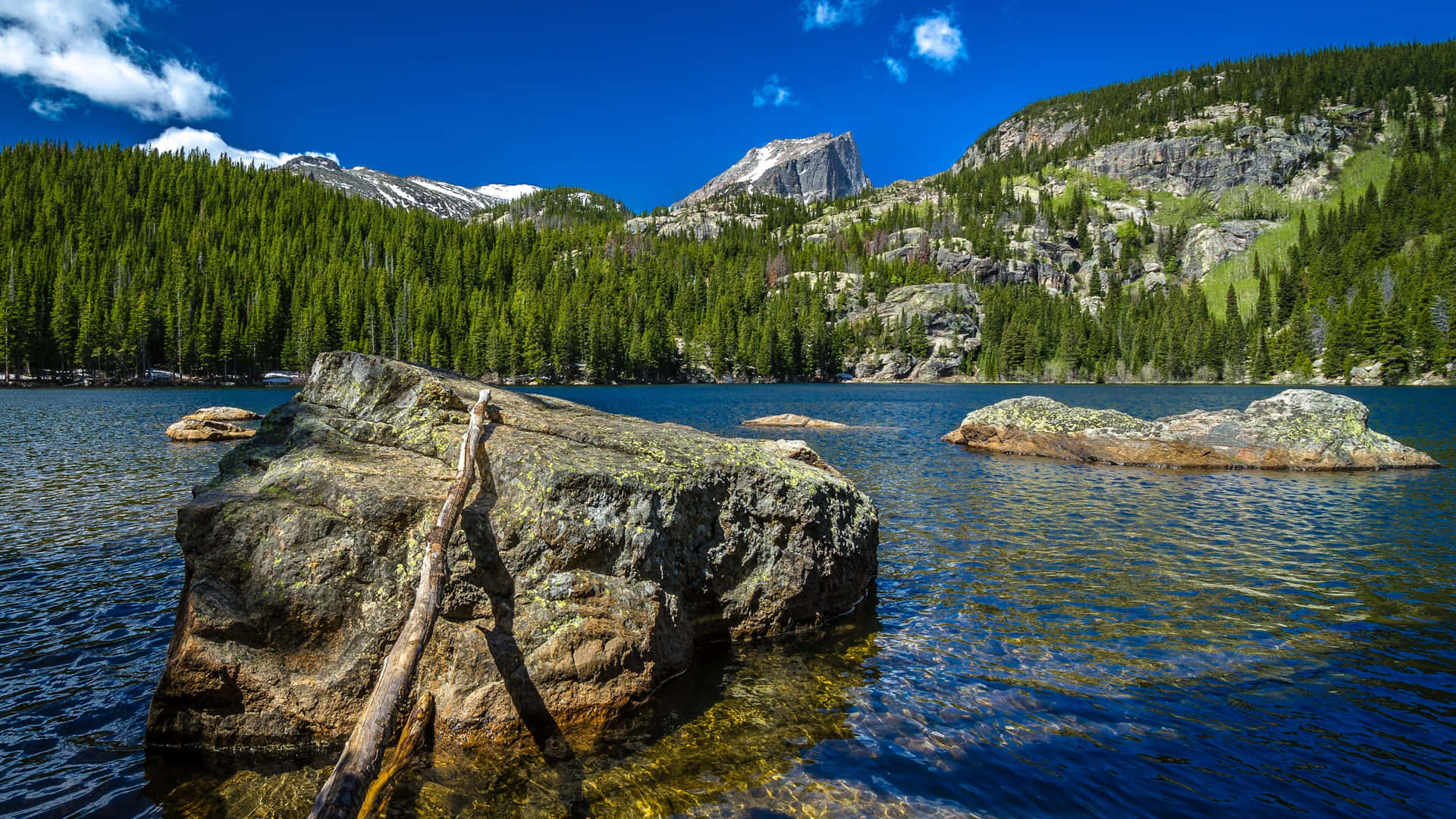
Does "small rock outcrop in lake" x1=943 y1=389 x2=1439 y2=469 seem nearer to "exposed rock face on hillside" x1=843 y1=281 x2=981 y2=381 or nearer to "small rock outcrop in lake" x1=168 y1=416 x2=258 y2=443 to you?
"small rock outcrop in lake" x1=168 y1=416 x2=258 y2=443

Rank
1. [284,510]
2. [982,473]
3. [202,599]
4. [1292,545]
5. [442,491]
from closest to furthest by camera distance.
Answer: [202,599] → [284,510] → [442,491] → [1292,545] → [982,473]

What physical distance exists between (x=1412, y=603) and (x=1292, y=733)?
6.83 m

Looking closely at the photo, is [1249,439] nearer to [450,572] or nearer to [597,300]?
[450,572]

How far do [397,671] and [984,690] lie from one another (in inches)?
254

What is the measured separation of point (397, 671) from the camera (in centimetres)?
545

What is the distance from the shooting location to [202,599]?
20.6 ft

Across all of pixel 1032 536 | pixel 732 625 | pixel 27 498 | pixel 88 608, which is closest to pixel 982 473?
pixel 1032 536

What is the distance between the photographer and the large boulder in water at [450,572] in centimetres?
630

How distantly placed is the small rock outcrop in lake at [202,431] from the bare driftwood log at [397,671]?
31770mm

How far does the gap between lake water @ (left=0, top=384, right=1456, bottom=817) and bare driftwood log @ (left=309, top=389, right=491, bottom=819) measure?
102cm

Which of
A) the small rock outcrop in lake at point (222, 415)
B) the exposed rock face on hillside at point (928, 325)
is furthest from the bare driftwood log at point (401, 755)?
the exposed rock face on hillside at point (928, 325)

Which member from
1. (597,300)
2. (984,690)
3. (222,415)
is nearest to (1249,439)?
(984,690)

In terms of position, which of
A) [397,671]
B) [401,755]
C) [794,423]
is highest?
[794,423]

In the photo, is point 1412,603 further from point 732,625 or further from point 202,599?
point 202,599
